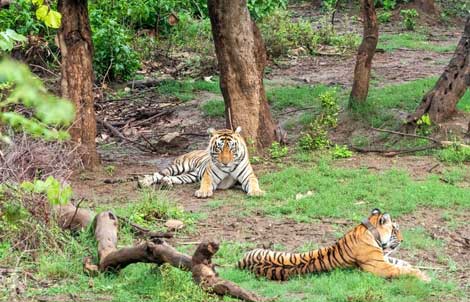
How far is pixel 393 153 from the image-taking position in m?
10.8

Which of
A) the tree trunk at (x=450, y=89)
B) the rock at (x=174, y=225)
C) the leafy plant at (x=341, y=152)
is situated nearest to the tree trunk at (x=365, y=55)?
the tree trunk at (x=450, y=89)

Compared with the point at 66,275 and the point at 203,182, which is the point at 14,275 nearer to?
the point at 66,275

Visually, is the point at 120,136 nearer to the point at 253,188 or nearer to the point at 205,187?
the point at 205,187

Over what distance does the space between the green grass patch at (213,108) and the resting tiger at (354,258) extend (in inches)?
279

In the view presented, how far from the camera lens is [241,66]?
11133 millimetres

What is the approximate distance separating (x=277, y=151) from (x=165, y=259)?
5363 mm

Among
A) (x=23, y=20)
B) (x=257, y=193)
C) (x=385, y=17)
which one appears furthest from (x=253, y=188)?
(x=385, y=17)

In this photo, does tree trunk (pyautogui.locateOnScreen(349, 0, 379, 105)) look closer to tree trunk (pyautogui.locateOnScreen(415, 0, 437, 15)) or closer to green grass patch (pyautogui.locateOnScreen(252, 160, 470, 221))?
green grass patch (pyautogui.locateOnScreen(252, 160, 470, 221))

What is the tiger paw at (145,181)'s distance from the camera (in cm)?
998

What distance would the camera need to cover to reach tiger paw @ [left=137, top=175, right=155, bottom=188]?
32.7ft

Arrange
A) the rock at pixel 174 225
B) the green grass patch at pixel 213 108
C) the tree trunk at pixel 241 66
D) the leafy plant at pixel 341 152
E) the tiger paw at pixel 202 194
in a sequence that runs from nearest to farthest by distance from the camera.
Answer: the rock at pixel 174 225
the tiger paw at pixel 202 194
the leafy plant at pixel 341 152
the tree trunk at pixel 241 66
the green grass patch at pixel 213 108

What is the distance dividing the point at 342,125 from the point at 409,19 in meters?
8.43

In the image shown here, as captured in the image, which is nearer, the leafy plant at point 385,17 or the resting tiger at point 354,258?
the resting tiger at point 354,258

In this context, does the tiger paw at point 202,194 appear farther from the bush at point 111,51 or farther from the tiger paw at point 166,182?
the bush at point 111,51
